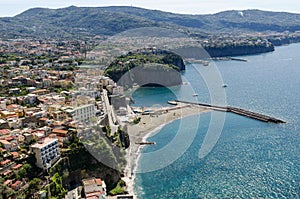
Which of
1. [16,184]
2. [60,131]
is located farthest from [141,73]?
[16,184]

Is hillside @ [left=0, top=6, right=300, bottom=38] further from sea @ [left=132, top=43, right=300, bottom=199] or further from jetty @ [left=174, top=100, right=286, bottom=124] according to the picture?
jetty @ [left=174, top=100, right=286, bottom=124]

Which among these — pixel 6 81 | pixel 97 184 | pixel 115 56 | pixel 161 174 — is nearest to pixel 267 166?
pixel 161 174

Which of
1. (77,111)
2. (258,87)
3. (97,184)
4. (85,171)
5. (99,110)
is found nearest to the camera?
(97,184)

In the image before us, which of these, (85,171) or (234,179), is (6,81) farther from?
(234,179)

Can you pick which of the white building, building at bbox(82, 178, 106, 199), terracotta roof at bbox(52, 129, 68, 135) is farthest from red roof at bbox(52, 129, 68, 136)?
building at bbox(82, 178, 106, 199)

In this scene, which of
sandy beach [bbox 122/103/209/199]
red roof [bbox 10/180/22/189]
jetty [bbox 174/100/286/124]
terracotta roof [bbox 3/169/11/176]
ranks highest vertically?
terracotta roof [bbox 3/169/11/176]

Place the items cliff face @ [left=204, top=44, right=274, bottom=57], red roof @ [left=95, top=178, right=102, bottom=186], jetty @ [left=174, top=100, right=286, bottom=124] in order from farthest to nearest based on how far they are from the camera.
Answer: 1. cliff face @ [left=204, top=44, right=274, bottom=57]
2. jetty @ [left=174, top=100, right=286, bottom=124]
3. red roof @ [left=95, top=178, right=102, bottom=186]

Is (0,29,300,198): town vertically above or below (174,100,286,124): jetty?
above
